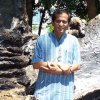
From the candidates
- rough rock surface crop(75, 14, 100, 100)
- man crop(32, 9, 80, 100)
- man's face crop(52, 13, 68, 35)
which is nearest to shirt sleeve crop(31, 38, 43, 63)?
man crop(32, 9, 80, 100)

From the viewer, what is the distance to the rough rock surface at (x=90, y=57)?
143 inches

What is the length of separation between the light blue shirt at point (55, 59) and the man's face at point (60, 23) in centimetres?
6

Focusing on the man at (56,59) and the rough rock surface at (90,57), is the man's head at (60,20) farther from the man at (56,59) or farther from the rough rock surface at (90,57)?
the rough rock surface at (90,57)

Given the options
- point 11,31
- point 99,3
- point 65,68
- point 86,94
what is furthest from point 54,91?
point 99,3

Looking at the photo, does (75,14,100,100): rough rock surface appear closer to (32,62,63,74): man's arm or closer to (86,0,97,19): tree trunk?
(32,62,63,74): man's arm

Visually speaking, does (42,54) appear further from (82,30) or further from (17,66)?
(82,30)

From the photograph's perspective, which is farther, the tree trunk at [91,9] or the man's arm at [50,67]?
the tree trunk at [91,9]

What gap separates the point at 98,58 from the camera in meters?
3.90

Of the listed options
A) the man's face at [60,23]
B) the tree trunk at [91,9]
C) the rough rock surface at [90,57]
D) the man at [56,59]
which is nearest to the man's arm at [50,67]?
the man at [56,59]

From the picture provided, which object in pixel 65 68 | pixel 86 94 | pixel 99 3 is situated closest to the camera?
pixel 65 68

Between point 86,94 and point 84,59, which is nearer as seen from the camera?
point 86,94

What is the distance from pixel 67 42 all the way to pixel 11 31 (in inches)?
36.9

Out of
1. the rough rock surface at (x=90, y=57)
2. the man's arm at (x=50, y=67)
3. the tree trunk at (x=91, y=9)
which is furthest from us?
the tree trunk at (x=91, y=9)

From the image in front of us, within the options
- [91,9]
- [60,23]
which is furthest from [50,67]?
[91,9]
